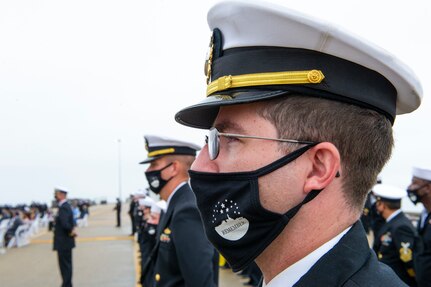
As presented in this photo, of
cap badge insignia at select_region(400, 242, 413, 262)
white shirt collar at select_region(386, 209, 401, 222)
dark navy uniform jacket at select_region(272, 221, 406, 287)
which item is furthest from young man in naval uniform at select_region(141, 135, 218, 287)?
white shirt collar at select_region(386, 209, 401, 222)

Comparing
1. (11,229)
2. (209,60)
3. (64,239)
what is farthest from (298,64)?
(11,229)

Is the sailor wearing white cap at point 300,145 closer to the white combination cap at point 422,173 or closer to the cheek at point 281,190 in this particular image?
the cheek at point 281,190

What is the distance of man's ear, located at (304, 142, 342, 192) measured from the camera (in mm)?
1334

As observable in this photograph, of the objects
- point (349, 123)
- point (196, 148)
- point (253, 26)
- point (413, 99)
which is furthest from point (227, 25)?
point (196, 148)

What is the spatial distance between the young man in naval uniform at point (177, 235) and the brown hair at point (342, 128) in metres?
2.04

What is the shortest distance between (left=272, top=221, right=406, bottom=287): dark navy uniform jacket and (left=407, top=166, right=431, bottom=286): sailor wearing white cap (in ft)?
12.7

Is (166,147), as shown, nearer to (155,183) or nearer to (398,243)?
(155,183)

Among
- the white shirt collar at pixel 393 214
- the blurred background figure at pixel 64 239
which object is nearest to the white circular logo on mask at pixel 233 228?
the white shirt collar at pixel 393 214

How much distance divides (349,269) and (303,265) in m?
0.16

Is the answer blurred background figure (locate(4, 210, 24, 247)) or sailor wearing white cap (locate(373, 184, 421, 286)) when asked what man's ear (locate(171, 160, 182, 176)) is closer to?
sailor wearing white cap (locate(373, 184, 421, 286))

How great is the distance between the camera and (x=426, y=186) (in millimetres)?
5488

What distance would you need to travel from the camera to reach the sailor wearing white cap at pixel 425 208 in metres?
4.66

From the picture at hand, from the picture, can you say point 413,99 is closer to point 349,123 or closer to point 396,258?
point 349,123

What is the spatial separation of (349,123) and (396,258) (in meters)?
4.99
